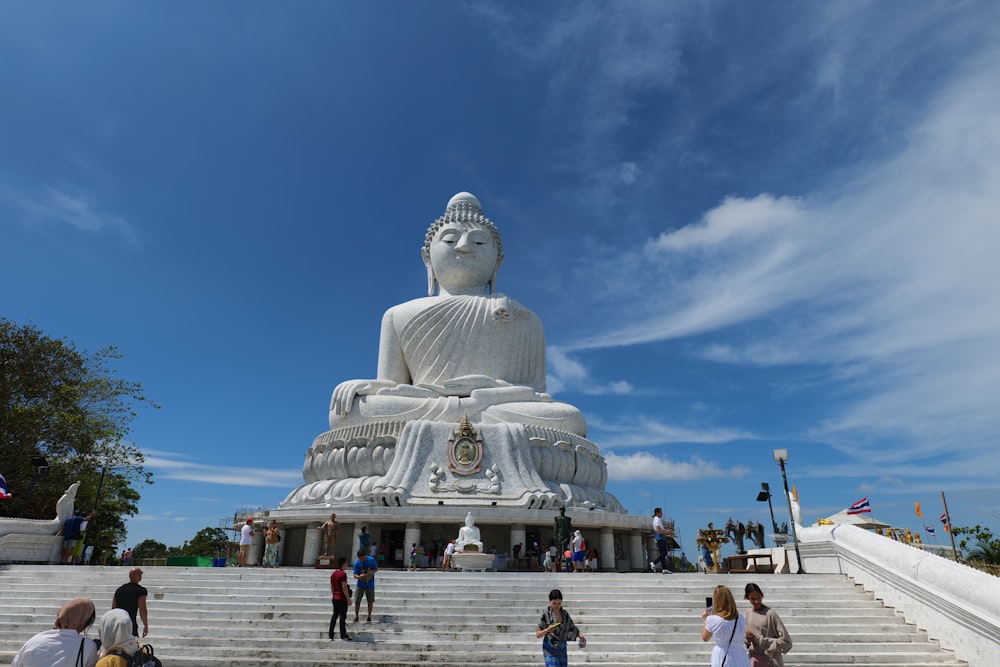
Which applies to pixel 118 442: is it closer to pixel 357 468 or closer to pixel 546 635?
pixel 357 468

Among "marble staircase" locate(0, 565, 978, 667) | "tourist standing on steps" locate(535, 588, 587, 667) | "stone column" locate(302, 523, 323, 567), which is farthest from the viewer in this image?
"stone column" locate(302, 523, 323, 567)

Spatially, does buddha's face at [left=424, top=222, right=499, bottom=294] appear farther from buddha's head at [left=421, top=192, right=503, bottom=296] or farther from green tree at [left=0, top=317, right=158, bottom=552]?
green tree at [left=0, top=317, right=158, bottom=552]

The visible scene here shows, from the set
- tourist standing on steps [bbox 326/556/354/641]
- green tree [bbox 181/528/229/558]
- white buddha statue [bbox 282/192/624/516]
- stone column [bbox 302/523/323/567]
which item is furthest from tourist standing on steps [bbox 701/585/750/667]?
green tree [bbox 181/528/229/558]

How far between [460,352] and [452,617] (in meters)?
12.7

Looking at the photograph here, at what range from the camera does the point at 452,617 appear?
8375 mm

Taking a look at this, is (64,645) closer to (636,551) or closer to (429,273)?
(636,551)

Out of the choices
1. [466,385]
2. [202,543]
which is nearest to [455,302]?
[466,385]

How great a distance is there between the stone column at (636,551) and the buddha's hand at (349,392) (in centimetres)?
838

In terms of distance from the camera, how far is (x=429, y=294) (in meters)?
23.7

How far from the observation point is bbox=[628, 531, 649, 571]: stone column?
17422mm

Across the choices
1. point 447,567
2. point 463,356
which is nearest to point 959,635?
point 447,567

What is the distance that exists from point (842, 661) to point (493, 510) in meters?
8.80

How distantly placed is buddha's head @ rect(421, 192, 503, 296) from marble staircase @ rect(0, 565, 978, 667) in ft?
46.5

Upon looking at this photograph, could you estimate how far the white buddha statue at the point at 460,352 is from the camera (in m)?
18.2
